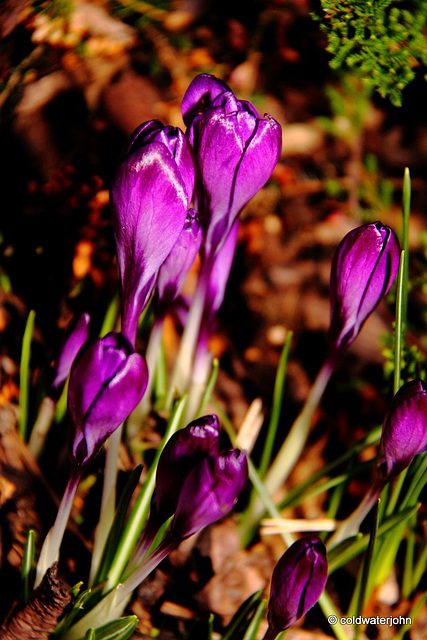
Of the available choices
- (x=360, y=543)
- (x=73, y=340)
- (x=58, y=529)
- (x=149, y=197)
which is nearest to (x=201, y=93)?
(x=149, y=197)

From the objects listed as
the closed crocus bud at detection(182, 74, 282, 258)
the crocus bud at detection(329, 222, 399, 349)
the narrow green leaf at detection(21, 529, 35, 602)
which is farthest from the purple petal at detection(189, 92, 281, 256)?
the narrow green leaf at detection(21, 529, 35, 602)

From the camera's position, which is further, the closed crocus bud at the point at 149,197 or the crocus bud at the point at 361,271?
the crocus bud at the point at 361,271

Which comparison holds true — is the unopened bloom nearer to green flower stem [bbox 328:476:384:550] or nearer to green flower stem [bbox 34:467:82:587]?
green flower stem [bbox 34:467:82:587]

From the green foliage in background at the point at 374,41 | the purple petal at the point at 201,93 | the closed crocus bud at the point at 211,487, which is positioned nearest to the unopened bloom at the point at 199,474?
the closed crocus bud at the point at 211,487

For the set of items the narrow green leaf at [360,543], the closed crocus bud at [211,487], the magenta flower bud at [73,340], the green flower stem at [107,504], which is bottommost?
the narrow green leaf at [360,543]

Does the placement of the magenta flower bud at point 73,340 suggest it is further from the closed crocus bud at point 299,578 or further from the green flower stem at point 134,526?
the closed crocus bud at point 299,578
